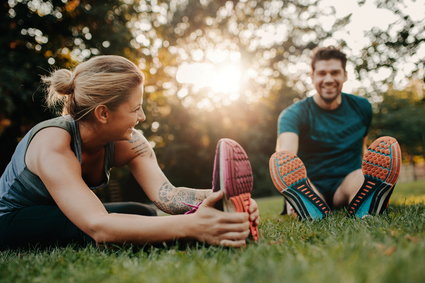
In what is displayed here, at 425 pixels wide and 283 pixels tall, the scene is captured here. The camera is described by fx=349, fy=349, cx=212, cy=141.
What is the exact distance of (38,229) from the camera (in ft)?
7.30

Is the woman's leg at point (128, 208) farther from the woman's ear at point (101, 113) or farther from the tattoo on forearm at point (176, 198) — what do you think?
the woman's ear at point (101, 113)

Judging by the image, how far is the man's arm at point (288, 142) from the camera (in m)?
3.35

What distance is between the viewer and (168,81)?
1678 centimetres

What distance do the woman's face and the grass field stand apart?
74cm

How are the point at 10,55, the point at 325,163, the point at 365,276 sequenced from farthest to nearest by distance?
the point at 10,55, the point at 325,163, the point at 365,276

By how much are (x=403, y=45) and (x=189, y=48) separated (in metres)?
14.4

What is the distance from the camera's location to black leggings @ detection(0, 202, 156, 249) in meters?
2.19

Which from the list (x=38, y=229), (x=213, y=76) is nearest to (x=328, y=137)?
(x=38, y=229)

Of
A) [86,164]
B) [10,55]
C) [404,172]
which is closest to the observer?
[86,164]

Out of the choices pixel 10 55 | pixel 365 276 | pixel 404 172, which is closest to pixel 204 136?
pixel 10 55

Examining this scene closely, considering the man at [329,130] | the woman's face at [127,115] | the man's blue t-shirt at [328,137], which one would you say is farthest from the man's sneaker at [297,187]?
the woman's face at [127,115]

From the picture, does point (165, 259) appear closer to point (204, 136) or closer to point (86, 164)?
point (86, 164)

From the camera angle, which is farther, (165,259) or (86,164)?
(86,164)

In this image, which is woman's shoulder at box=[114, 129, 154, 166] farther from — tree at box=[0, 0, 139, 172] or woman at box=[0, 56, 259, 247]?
tree at box=[0, 0, 139, 172]
